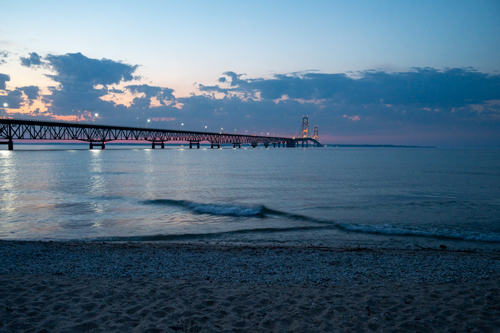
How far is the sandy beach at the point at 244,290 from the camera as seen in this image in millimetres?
5273

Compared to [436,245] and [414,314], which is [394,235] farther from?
[414,314]

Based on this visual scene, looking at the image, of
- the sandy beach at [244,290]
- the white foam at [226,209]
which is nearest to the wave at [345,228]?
the white foam at [226,209]

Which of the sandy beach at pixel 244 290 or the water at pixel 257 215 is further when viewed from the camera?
the water at pixel 257 215

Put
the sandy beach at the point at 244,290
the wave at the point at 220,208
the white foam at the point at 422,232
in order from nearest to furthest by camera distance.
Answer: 1. the sandy beach at the point at 244,290
2. the white foam at the point at 422,232
3. the wave at the point at 220,208

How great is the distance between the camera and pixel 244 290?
670 centimetres

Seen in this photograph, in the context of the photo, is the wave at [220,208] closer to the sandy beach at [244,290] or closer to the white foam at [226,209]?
the white foam at [226,209]

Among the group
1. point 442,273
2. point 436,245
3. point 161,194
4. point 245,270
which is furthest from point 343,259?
point 161,194

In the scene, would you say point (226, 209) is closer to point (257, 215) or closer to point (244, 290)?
point (257, 215)

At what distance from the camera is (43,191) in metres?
26.6

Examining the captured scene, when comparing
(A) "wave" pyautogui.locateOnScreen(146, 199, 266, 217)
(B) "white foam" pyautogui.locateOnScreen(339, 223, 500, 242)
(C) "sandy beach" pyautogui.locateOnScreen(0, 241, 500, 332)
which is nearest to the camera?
(C) "sandy beach" pyautogui.locateOnScreen(0, 241, 500, 332)

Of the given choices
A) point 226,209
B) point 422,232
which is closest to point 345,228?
point 422,232

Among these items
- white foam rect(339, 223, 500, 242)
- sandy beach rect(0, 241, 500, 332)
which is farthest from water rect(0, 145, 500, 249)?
sandy beach rect(0, 241, 500, 332)

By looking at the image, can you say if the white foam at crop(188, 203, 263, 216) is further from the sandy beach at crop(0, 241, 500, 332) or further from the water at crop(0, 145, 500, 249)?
the sandy beach at crop(0, 241, 500, 332)

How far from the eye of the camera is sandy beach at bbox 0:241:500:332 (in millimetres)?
5273
